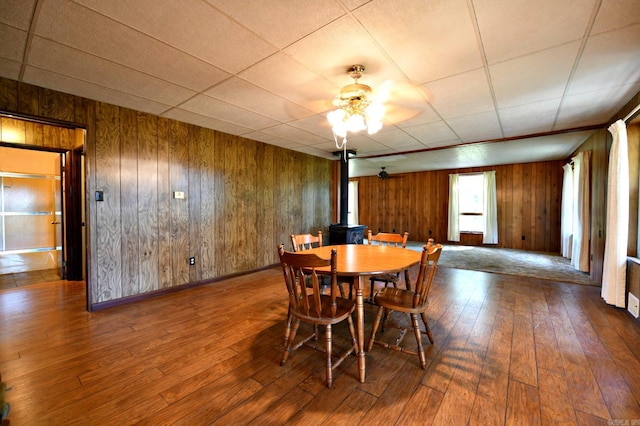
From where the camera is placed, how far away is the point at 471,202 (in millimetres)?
7914

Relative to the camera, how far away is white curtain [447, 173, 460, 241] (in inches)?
310

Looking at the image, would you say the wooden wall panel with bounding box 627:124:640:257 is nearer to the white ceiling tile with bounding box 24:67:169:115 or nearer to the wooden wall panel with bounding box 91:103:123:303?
the white ceiling tile with bounding box 24:67:169:115

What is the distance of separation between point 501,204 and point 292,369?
7.81 meters

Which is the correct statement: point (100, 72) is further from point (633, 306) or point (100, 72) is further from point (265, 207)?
point (633, 306)

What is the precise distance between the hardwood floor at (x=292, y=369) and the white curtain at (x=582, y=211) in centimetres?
195

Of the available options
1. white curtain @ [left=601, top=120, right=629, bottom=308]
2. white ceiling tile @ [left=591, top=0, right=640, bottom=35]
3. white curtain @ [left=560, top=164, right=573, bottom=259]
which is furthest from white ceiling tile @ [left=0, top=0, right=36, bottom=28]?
white curtain @ [left=560, top=164, right=573, bottom=259]

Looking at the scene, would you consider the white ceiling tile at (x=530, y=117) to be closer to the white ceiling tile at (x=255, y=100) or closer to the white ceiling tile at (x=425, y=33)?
the white ceiling tile at (x=425, y=33)

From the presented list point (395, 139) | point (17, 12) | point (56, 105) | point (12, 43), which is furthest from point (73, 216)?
point (395, 139)

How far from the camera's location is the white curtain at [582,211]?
→ 4230 mm

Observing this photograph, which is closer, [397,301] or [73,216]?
[397,301]

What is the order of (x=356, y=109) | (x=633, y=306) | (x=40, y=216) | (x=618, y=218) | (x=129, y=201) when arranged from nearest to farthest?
(x=356, y=109), (x=633, y=306), (x=618, y=218), (x=129, y=201), (x=40, y=216)

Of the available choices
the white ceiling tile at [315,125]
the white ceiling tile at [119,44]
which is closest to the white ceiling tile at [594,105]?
the white ceiling tile at [315,125]

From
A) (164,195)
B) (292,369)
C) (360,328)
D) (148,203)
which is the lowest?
(292,369)

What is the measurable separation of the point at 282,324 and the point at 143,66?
8.44ft
